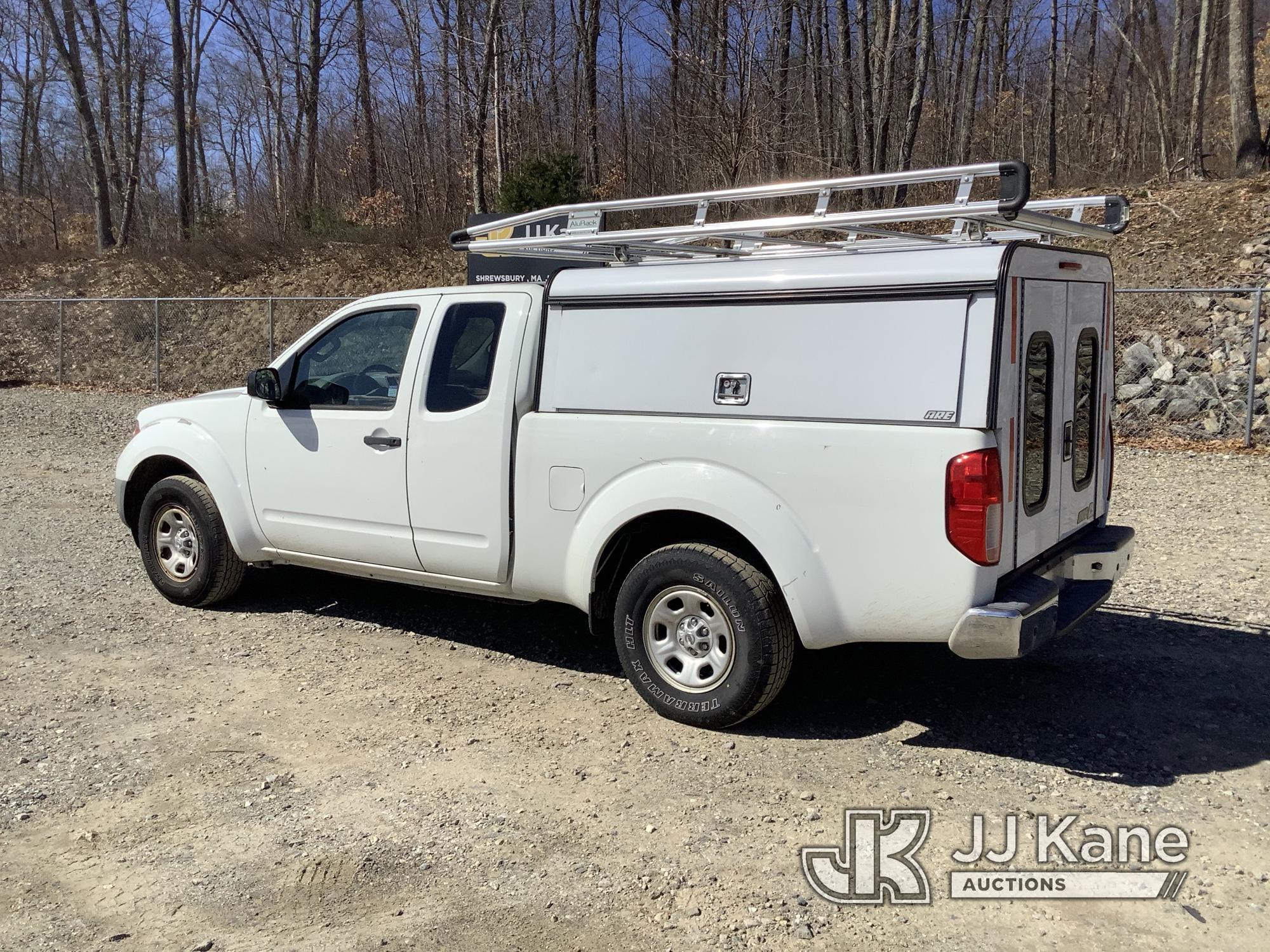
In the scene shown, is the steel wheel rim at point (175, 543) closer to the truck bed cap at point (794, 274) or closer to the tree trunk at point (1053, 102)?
the truck bed cap at point (794, 274)

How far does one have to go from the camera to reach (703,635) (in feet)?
16.0

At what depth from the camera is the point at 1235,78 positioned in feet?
59.8

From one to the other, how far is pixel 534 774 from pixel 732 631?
103cm

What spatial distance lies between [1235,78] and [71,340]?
2377 cm

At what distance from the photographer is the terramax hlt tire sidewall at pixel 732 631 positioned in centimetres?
464

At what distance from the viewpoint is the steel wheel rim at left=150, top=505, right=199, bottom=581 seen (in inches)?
265

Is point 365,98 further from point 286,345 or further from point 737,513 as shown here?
point 737,513

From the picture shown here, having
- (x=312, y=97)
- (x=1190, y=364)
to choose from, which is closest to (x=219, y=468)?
(x=1190, y=364)

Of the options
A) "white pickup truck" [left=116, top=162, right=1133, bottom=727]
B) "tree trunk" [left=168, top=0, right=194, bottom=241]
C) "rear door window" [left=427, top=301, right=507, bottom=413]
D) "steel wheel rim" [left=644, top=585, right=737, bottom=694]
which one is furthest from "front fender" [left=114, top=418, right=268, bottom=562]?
"tree trunk" [left=168, top=0, right=194, bottom=241]

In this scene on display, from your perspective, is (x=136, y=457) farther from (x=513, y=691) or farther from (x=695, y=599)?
(x=695, y=599)

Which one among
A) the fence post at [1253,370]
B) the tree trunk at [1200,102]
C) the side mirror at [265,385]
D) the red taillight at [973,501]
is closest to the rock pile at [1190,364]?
the fence post at [1253,370]

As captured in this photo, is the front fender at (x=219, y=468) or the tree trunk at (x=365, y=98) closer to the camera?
the front fender at (x=219, y=468)

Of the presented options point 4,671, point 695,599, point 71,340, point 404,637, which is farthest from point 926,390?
point 71,340

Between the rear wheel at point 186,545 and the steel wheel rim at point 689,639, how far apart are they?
2.99 meters
